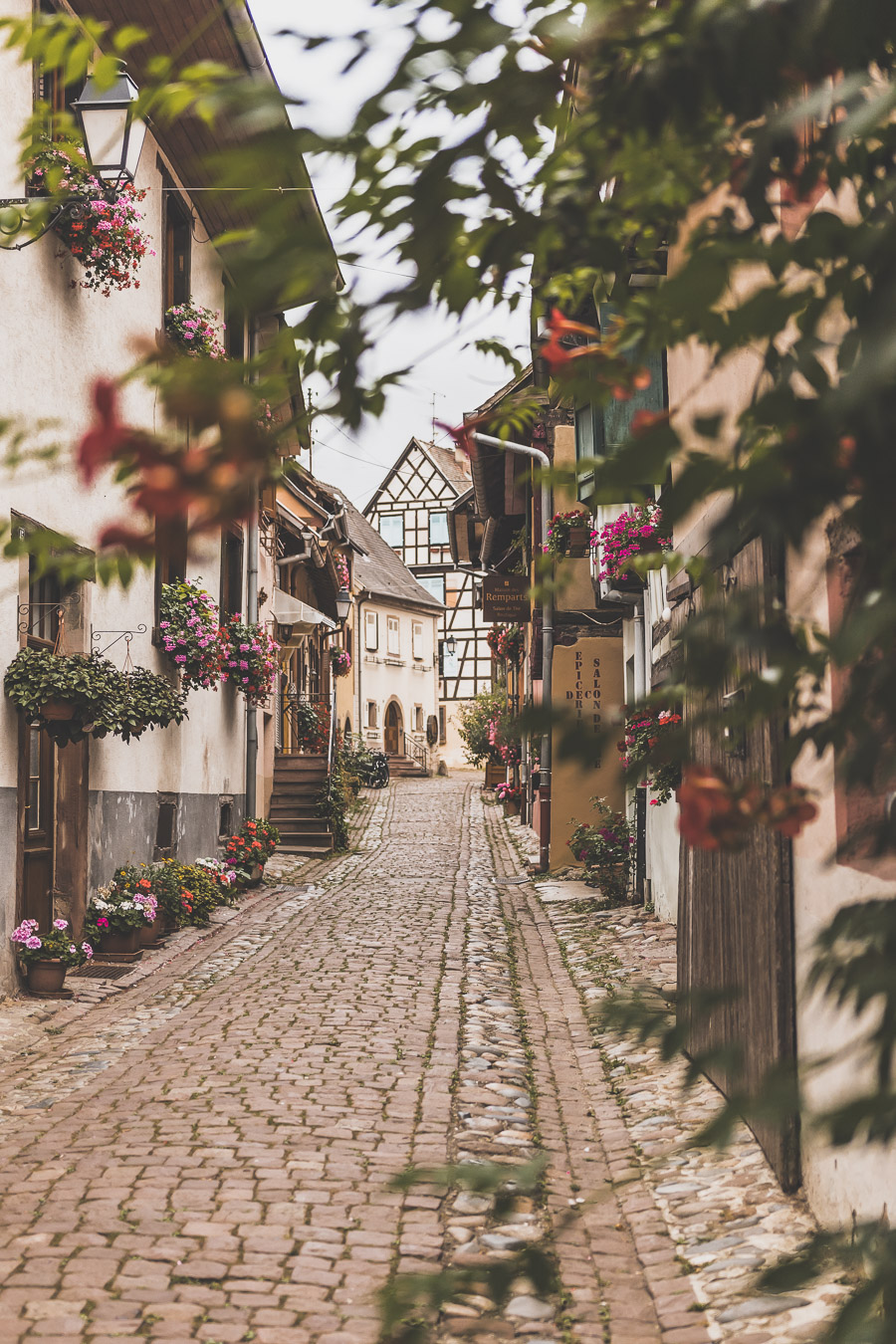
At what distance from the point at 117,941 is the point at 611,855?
4.67 metres

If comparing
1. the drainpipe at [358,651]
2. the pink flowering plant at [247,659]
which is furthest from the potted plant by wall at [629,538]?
the drainpipe at [358,651]

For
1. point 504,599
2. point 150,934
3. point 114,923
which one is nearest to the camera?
point 114,923

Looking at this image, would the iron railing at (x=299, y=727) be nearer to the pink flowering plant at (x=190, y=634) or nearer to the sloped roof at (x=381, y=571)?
the pink flowering plant at (x=190, y=634)

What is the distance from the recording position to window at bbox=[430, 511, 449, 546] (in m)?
43.9

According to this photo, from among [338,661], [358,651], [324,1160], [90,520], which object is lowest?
[324,1160]

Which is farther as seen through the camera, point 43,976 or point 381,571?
point 381,571

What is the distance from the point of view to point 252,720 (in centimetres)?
1560

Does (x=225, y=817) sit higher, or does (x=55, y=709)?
(x=55, y=709)

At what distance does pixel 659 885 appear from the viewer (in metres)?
10.1

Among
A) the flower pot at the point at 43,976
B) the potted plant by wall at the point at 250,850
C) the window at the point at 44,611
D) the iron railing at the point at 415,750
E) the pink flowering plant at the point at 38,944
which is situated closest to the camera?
the pink flowering plant at the point at 38,944

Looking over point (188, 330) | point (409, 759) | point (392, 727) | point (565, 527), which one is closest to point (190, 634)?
point (188, 330)

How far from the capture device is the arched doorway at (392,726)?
1560 inches

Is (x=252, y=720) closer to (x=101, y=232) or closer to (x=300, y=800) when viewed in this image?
(x=300, y=800)

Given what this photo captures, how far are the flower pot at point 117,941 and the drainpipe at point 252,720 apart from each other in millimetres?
6348
